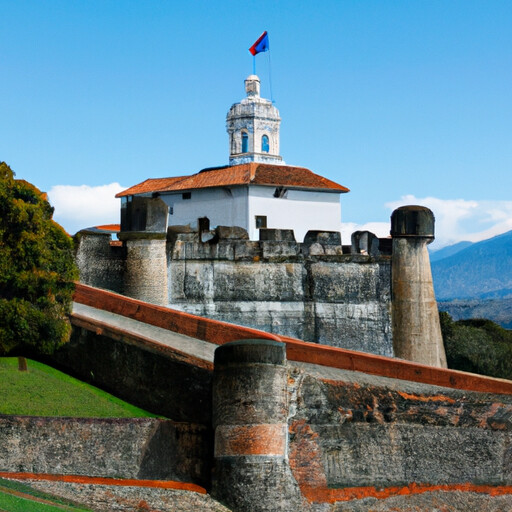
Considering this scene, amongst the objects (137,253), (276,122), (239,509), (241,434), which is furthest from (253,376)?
(276,122)

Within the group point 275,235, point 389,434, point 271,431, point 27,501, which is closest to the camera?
point 27,501

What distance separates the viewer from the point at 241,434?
1644 cm

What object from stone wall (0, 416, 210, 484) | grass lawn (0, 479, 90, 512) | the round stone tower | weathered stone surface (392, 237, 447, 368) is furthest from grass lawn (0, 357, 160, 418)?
the round stone tower

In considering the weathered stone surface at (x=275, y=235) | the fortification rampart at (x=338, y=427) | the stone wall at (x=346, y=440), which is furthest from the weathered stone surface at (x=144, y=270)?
the stone wall at (x=346, y=440)

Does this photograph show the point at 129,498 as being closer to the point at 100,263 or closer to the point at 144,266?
the point at 144,266

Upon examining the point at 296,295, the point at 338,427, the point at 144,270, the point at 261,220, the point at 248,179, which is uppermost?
the point at 248,179

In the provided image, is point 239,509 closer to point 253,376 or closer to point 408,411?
point 253,376

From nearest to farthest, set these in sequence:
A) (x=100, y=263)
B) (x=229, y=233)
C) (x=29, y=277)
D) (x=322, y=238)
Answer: (x=29, y=277) → (x=100, y=263) → (x=229, y=233) → (x=322, y=238)

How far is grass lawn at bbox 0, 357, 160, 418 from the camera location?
1708cm

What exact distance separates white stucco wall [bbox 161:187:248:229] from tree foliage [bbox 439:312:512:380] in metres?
23.3

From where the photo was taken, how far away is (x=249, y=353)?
16.6 meters

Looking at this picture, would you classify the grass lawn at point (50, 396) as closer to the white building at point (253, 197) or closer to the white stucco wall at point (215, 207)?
the white building at point (253, 197)

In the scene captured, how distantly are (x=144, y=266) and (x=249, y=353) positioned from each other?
6.69 m

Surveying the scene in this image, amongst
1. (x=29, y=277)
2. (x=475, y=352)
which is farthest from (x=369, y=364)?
(x=475, y=352)
